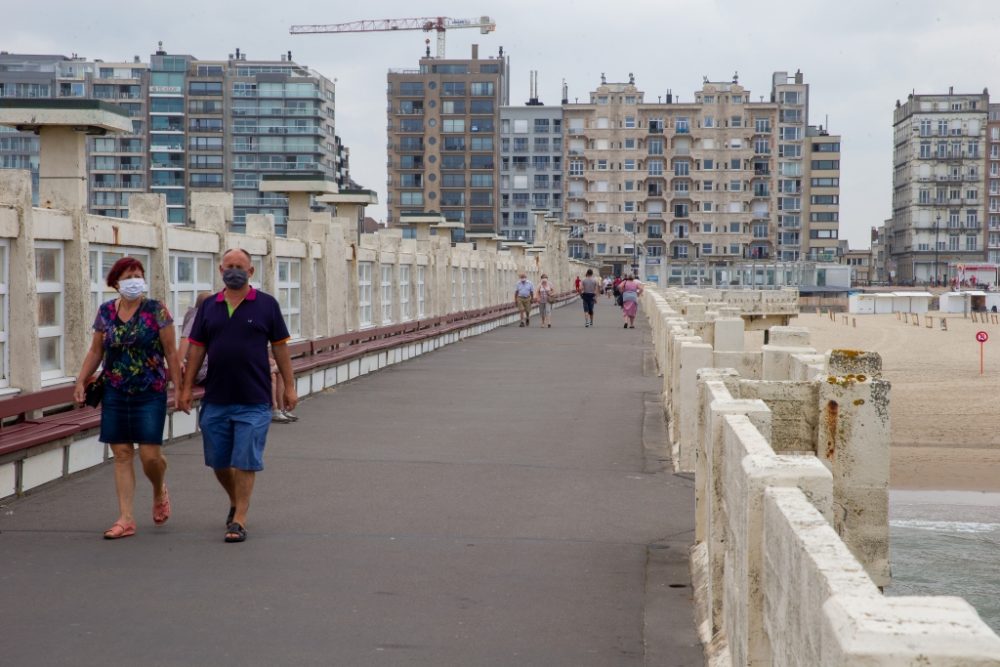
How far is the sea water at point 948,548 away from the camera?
501 inches

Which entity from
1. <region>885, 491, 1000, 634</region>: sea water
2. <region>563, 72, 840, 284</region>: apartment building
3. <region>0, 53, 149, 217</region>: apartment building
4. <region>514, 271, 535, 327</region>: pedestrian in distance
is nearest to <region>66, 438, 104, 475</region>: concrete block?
<region>885, 491, 1000, 634</region>: sea water

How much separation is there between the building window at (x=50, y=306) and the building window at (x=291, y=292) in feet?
21.0

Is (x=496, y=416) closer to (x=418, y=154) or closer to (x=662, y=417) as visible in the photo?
(x=662, y=417)

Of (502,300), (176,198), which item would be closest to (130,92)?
(176,198)

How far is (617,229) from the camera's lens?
490ft

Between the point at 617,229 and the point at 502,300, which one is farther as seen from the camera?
the point at 617,229

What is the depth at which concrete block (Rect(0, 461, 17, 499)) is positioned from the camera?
909 cm

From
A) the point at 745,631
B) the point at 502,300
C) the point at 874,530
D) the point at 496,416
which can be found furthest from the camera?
the point at 502,300

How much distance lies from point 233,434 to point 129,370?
0.73 metres

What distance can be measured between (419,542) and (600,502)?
6.56ft

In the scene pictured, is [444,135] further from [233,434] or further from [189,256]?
[233,434]

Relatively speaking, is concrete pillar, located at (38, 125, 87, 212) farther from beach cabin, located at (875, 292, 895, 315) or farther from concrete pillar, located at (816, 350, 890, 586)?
beach cabin, located at (875, 292, 895, 315)

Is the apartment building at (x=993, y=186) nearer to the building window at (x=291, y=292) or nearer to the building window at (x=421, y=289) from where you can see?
the building window at (x=421, y=289)

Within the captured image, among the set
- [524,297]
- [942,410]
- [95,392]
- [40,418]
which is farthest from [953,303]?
[95,392]
